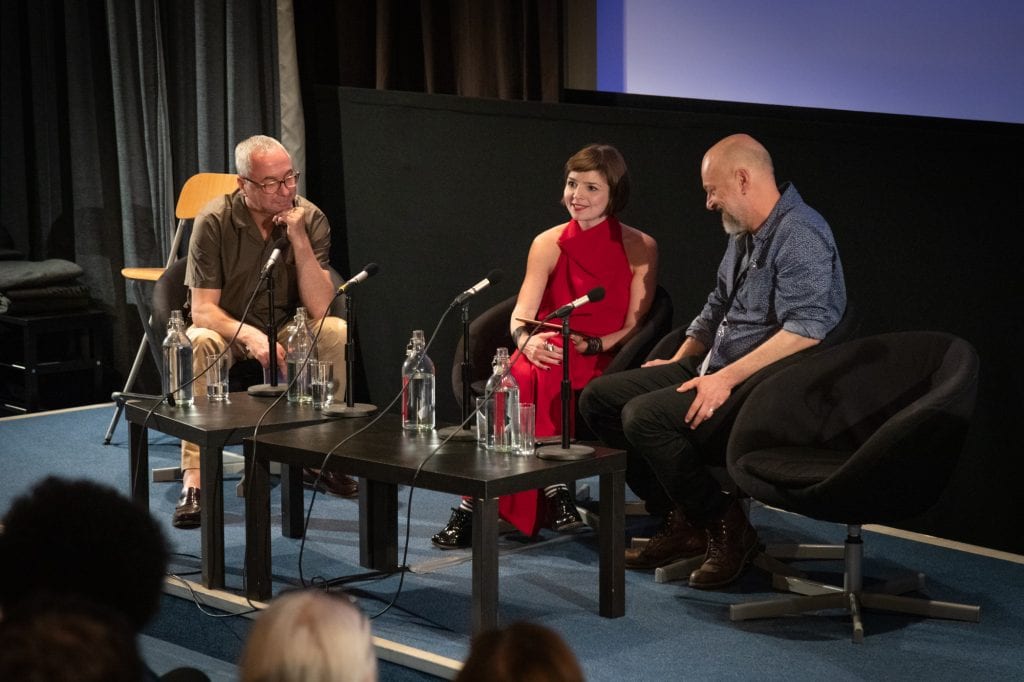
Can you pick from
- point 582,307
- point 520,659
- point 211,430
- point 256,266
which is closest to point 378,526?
point 211,430

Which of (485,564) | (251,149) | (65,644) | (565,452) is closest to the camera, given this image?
(65,644)

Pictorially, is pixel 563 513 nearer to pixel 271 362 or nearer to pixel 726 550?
pixel 726 550

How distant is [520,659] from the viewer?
1.27 meters

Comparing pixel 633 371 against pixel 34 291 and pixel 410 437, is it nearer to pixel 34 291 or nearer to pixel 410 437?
pixel 410 437

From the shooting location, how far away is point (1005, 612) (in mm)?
3602

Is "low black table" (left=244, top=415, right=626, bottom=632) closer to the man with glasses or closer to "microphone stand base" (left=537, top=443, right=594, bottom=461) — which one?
"microphone stand base" (left=537, top=443, right=594, bottom=461)

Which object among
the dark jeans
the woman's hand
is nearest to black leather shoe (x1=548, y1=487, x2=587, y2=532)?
the woman's hand

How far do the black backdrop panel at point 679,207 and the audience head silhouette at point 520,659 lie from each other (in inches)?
123

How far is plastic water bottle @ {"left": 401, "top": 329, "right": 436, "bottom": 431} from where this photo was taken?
376 cm

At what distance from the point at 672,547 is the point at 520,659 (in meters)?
2.79

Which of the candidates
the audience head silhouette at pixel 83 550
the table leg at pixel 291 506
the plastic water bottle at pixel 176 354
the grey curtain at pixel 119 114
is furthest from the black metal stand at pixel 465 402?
the grey curtain at pixel 119 114

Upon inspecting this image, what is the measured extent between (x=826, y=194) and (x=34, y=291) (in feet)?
11.7

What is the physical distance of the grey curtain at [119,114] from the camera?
20.8 feet

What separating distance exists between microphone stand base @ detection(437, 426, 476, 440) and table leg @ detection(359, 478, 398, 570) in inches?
14.4
